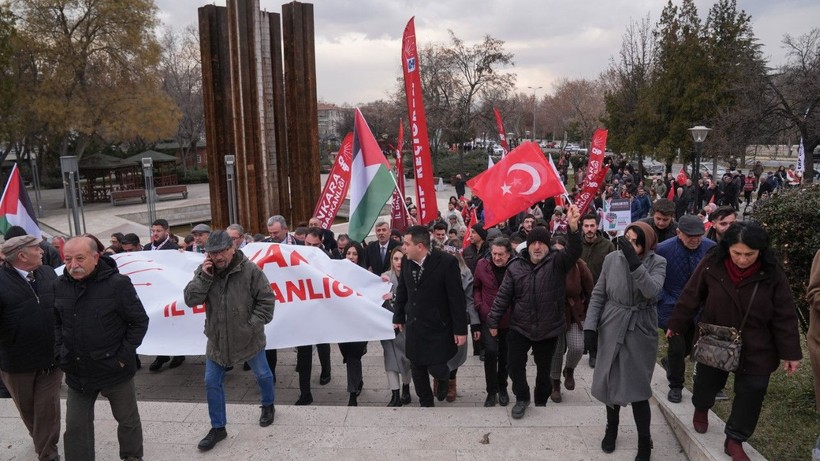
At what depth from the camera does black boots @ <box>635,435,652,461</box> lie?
14.3ft

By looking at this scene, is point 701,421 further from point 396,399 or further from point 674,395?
point 396,399

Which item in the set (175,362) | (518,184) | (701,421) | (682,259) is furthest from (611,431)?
(175,362)

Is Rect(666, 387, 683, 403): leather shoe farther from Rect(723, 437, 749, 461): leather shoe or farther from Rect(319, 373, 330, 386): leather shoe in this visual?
Rect(319, 373, 330, 386): leather shoe

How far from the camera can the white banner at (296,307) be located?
615cm

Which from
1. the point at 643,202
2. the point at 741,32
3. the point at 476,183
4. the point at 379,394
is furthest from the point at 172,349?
the point at 741,32

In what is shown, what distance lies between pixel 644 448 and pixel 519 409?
1132mm

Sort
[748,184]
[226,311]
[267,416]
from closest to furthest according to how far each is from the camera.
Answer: [226,311] < [267,416] < [748,184]

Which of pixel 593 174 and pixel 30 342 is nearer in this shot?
pixel 30 342

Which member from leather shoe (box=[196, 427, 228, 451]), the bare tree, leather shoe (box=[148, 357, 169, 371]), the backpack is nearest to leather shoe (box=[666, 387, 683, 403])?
leather shoe (box=[196, 427, 228, 451])

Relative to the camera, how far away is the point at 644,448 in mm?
4367

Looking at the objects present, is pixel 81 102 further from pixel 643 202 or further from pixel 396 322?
pixel 396 322

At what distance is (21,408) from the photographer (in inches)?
177

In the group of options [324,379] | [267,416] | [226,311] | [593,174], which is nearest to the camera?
[226,311]

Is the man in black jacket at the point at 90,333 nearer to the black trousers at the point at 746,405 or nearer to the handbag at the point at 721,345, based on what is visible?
the handbag at the point at 721,345
